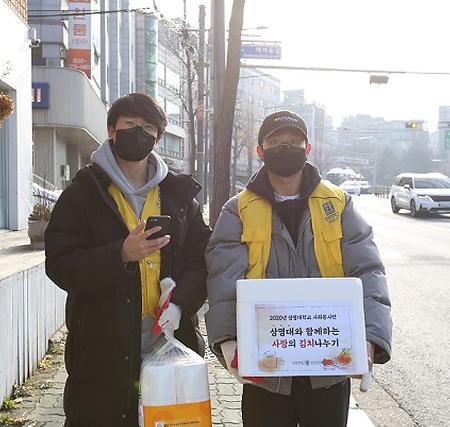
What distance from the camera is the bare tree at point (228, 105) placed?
8.28 meters

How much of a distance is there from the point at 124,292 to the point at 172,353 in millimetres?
322

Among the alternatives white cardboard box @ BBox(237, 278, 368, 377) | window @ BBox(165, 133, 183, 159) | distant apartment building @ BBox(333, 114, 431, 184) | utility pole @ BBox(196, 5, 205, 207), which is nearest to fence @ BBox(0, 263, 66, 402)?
white cardboard box @ BBox(237, 278, 368, 377)

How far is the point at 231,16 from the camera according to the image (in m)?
8.31

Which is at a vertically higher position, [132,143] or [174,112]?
[174,112]

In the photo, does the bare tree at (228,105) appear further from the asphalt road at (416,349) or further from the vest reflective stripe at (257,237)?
the vest reflective stripe at (257,237)

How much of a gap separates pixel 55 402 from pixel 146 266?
7.97 ft

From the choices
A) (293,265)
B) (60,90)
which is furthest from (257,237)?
(60,90)

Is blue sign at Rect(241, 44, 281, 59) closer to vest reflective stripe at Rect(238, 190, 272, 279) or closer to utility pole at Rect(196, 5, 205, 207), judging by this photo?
utility pole at Rect(196, 5, 205, 207)

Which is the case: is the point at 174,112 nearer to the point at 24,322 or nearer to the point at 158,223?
the point at 24,322

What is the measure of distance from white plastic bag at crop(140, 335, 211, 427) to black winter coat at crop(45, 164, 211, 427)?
0.60 ft

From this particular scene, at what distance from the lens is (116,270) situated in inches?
97.2

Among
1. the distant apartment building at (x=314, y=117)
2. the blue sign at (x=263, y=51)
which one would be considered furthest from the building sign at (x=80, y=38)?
the distant apartment building at (x=314, y=117)

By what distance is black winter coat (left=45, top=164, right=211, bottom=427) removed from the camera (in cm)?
256

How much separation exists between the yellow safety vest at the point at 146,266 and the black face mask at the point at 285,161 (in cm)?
58
